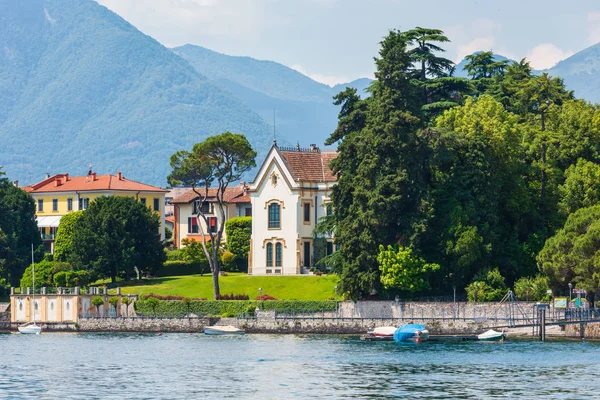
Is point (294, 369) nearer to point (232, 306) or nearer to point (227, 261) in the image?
point (232, 306)

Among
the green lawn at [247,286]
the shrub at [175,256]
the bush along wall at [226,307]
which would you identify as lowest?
the bush along wall at [226,307]

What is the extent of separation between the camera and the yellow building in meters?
144

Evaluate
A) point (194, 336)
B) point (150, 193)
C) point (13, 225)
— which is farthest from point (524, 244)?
point (150, 193)

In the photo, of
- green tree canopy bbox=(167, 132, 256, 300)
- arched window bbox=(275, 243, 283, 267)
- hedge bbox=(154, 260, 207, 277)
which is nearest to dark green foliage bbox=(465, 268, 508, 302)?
green tree canopy bbox=(167, 132, 256, 300)

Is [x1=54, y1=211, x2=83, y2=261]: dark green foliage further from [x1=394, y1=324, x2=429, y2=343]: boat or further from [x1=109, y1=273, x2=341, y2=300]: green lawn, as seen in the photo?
[x1=394, y1=324, x2=429, y2=343]: boat

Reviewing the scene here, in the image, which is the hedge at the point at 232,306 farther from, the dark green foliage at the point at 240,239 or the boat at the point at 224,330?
the dark green foliage at the point at 240,239

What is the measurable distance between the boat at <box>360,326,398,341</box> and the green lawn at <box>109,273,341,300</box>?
494 inches

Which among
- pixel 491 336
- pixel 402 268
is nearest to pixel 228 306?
pixel 402 268

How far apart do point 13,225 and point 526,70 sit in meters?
50.2

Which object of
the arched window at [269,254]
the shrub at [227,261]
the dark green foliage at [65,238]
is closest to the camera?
the arched window at [269,254]

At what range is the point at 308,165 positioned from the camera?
11244 cm

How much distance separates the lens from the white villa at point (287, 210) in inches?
4348

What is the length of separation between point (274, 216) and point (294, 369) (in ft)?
149

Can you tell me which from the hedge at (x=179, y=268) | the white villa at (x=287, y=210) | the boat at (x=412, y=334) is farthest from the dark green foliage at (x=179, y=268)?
the boat at (x=412, y=334)
